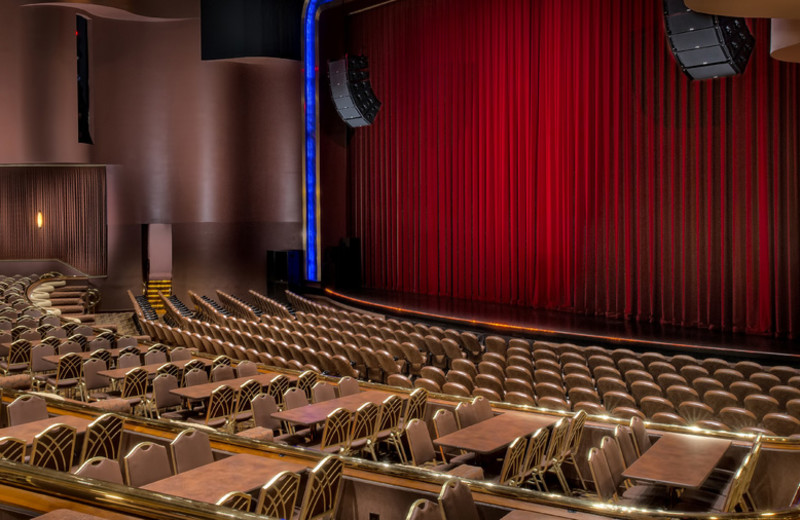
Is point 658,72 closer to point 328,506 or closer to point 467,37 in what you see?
point 467,37

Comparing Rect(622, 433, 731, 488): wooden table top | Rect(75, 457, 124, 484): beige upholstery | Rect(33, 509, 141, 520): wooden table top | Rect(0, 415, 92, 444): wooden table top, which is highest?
Rect(33, 509, 141, 520): wooden table top

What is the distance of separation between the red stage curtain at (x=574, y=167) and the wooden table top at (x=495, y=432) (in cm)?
841

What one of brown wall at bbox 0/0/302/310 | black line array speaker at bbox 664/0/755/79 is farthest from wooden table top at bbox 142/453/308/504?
brown wall at bbox 0/0/302/310

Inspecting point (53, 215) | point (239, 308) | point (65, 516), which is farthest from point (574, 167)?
point (53, 215)

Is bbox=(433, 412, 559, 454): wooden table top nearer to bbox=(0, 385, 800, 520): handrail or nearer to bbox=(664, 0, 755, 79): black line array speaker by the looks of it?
bbox=(0, 385, 800, 520): handrail

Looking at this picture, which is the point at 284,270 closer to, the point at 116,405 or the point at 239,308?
the point at 239,308

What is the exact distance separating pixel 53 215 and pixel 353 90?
11.3 meters

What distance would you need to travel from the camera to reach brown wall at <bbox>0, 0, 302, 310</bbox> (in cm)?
2000

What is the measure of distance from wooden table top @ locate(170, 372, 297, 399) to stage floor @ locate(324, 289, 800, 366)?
5562mm

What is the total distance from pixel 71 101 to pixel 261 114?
504 cm

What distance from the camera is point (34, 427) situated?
16.1 feet

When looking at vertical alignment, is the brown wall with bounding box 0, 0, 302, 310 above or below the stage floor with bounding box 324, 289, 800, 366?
above

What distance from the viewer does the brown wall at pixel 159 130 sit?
65.6 ft

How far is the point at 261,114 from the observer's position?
20.6m
